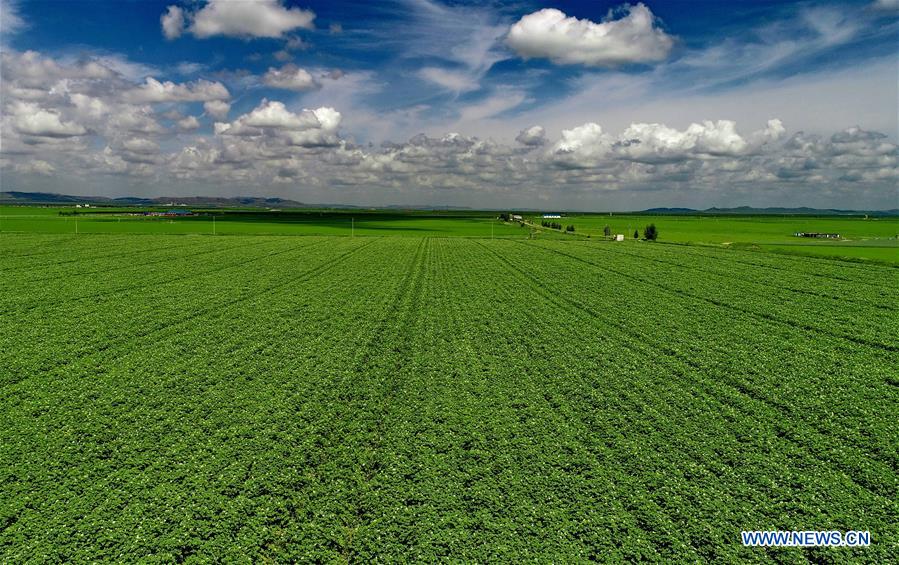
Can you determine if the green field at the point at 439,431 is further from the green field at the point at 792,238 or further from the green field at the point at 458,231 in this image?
the green field at the point at 458,231

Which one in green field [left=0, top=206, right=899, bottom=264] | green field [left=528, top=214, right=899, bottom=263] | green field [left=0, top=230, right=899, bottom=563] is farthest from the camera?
green field [left=0, top=206, right=899, bottom=264]

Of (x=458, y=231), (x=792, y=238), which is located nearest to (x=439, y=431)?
(x=458, y=231)

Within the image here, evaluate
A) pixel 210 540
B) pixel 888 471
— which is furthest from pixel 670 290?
pixel 210 540

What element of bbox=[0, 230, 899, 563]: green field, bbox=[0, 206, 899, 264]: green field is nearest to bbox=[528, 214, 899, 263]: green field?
bbox=[0, 206, 899, 264]: green field

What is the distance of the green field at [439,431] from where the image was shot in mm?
6109

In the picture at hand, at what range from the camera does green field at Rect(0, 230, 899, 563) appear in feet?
20.0

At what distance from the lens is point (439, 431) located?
8773mm

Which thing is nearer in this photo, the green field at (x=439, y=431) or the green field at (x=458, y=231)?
the green field at (x=439, y=431)

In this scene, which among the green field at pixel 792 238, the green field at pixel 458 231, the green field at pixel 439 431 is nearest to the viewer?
the green field at pixel 439 431

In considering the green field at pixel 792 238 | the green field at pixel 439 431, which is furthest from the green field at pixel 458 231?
the green field at pixel 439 431

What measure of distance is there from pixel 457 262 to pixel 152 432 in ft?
100

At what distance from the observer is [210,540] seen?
5961 mm

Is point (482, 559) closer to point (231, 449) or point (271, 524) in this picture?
point (271, 524)

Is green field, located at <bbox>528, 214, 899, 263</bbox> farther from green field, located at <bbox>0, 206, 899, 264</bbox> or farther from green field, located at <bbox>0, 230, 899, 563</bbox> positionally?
green field, located at <bbox>0, 230, 899, 563</bbox>
